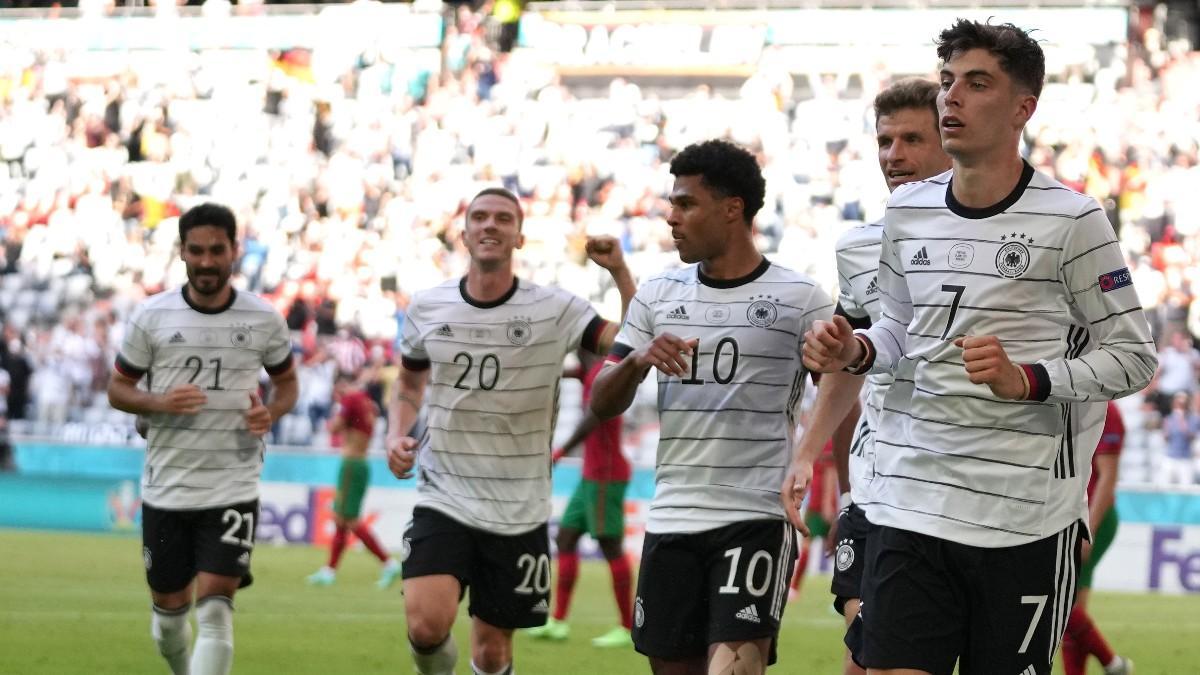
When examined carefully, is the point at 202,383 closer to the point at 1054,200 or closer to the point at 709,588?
the point at 709,588

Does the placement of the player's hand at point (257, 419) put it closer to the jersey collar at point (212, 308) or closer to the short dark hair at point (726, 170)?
the jersey collar at point (212, 308)

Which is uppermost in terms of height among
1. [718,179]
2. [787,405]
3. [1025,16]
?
[1025,16]

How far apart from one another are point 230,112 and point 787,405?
25057 mm

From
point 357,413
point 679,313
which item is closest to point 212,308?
point 679,313

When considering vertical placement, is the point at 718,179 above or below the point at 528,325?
above

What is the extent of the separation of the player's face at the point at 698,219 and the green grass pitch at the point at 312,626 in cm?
484

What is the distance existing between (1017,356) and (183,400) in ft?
15.6

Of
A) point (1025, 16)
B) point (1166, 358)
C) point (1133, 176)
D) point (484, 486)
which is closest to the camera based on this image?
point (484, 486)

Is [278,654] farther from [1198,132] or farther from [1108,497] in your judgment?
[1198,132]

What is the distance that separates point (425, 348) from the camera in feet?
25.1

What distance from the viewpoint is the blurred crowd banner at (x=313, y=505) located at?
16219 mm

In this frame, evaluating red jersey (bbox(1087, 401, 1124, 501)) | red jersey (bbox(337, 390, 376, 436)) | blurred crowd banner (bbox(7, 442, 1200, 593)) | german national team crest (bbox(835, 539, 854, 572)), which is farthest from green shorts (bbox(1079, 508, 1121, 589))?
red jersey (bbox(337, 390, 376, 436))

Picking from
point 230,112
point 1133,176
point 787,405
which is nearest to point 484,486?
point 787,405

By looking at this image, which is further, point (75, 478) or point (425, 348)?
point (75, 478)
